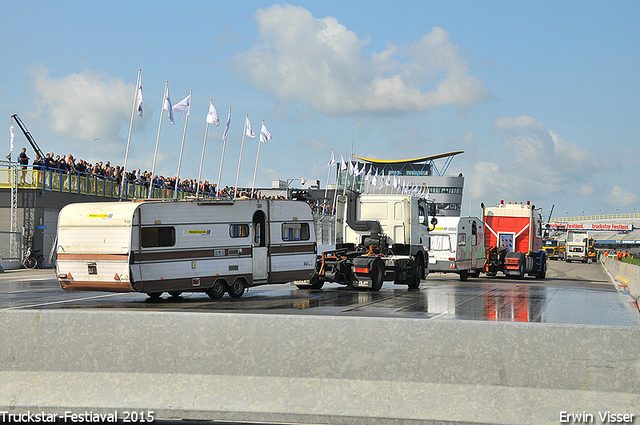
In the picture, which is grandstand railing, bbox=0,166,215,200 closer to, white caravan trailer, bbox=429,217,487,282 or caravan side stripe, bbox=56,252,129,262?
white caravan trailer, bbox=429,217,487,282

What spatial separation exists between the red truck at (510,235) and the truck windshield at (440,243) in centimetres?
649

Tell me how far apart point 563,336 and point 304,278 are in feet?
50.1

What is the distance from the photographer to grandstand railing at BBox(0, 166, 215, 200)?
34.2 meters

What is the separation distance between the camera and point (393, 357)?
6.14m

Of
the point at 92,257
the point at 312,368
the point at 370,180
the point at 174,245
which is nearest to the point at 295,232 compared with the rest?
the point at 174,245

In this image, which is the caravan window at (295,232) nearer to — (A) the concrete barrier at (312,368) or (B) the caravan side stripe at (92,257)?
(B) the caravan side stripe at (92,257)

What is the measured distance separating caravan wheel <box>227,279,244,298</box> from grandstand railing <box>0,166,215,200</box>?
13428mm

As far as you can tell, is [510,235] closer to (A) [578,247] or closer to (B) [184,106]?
(B) [184,106]

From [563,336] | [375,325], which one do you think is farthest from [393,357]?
[563,336]

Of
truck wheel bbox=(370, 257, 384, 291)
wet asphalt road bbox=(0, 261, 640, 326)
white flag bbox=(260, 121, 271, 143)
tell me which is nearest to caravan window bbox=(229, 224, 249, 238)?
wet asphalt road bbox=(0, 261, 640, 326)

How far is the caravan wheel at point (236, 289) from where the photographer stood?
19.2 metres

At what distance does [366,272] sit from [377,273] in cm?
53

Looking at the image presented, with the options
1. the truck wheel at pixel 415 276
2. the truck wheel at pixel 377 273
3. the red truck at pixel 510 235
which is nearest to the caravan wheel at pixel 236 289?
the truck wheel at pixel 377 273

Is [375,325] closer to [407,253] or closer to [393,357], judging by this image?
[393,357]
